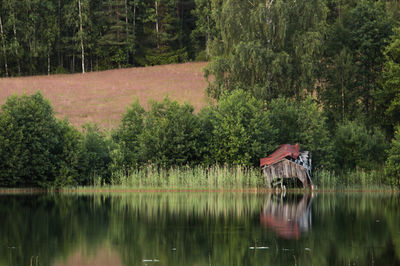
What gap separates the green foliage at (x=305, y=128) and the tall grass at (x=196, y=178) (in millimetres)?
3727

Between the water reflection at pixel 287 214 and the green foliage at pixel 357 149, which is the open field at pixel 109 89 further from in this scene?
the water reflection at pixel 287 214

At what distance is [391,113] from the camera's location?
49375 millimetres

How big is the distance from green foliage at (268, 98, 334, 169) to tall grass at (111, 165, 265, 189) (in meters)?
3.73

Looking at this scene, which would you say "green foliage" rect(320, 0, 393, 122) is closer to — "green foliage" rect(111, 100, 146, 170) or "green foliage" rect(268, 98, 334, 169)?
"green foliage" rect(268, 98, 334, 169)

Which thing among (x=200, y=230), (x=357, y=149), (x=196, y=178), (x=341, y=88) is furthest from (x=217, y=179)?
(x=341, y=88)

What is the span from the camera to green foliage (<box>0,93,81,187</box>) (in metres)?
37.5

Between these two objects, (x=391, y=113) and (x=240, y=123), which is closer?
(x=240, y=123)

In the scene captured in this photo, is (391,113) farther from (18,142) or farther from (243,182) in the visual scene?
(18,142)

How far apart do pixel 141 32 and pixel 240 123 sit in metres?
66.5

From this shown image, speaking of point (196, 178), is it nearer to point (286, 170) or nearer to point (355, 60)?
point (286, 170)

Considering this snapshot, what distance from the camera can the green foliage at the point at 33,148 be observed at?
37469 mm

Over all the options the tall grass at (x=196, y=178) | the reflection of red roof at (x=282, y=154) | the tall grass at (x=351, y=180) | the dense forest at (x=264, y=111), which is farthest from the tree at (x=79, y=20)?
the tall grass at (x=351, y=180)

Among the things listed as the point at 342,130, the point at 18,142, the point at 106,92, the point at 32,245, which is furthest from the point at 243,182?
the point at 106,92

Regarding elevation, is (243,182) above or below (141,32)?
below
